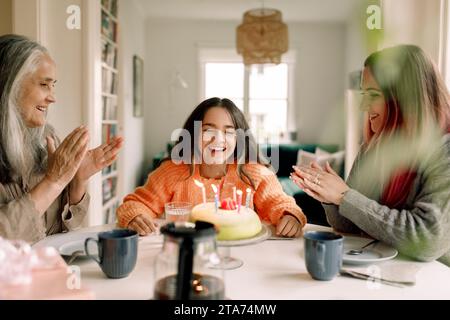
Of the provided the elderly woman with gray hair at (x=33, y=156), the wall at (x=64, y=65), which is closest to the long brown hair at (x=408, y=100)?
the elderly woman with gray hair at (x=33, y=156)

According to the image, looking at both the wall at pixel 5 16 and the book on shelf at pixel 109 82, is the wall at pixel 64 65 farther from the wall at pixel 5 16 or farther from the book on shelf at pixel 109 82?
the book on shelf at pixel 109 82

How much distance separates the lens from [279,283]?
88 centimetres

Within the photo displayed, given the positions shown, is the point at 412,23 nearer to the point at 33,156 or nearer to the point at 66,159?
the point at 66,159

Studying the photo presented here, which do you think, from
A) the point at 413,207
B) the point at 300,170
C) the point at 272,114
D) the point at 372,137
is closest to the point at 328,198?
the point at 300,170

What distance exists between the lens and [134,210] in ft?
4.37

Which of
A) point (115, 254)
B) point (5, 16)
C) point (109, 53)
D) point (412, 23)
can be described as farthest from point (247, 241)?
point (109, 53)

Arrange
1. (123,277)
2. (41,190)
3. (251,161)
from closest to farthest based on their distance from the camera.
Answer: (123,277)
(41,190)
(251,161)

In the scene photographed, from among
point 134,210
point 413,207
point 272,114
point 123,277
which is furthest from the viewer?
point 272,114

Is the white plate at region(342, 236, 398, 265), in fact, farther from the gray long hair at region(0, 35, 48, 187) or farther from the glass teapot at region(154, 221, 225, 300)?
the gray long hair at region(0, 35, 48, 187)

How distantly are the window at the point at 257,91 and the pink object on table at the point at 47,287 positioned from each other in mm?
5488

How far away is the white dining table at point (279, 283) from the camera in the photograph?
32.2 inches
